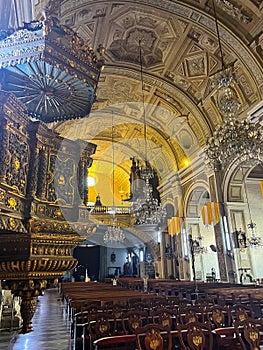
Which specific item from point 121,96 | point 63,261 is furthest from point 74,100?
point 121,96

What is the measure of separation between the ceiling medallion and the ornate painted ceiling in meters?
3.02

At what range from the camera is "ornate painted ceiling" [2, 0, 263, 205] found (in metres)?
8.38

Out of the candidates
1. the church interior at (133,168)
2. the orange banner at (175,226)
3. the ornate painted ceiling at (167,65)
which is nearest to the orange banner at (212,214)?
the church interior at (133,168)

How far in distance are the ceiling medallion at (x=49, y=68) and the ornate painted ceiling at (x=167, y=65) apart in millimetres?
3019

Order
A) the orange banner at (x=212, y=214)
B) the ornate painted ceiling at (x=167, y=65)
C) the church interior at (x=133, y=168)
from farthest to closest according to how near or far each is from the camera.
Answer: the orange banner at (x=212, y=214), the ornate painted ceiling at (x=167, y=65), the church interior at (x=133, y=168)

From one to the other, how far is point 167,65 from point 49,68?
8936 millimetres

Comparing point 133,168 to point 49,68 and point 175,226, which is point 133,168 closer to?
point 175,226

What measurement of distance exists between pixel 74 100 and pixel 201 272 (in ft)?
41.3

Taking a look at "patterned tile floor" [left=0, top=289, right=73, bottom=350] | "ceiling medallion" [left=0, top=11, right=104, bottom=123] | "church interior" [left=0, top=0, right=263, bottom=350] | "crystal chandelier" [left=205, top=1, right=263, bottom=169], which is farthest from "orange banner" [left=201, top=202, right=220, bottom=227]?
"ceiling medallion" [left=0, top=11, right=104, bottom=123]

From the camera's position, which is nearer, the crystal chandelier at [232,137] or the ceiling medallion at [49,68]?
the ceiling medallion at [49,68]

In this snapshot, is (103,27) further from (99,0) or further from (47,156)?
(47,156)

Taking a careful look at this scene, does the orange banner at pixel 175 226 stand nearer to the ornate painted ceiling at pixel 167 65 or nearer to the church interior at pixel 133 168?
the church interior at pixel 133 168

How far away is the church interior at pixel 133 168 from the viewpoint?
260 cm

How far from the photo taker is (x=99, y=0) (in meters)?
8.04
